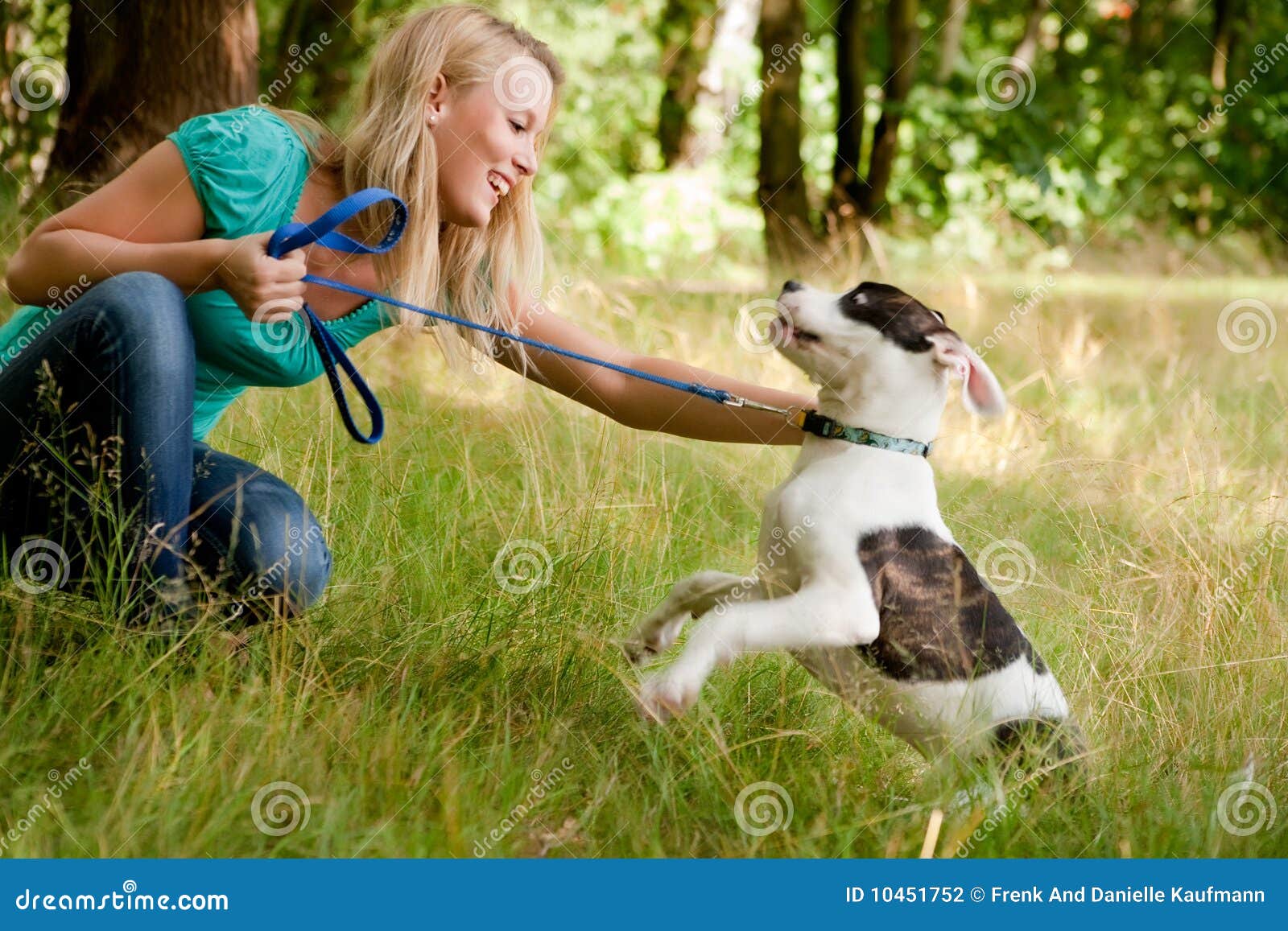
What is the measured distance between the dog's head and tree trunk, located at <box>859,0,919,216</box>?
7942 mm

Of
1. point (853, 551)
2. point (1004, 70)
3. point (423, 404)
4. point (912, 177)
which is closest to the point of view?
point (853, 551)

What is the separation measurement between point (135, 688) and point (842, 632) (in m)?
1.33

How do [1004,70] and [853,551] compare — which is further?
[1004,70]

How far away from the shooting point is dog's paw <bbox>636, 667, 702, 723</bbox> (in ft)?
7.86

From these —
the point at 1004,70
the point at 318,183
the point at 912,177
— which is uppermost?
the point at 318,183

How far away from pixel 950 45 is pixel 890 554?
995 centimetres

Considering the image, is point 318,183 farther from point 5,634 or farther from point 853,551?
point 853,551

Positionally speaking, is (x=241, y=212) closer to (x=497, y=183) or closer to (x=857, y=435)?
(x=497, y=183)

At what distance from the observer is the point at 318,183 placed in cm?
290

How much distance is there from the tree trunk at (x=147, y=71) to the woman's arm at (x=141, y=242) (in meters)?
2.87

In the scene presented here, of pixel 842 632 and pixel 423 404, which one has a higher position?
pixel 842 632

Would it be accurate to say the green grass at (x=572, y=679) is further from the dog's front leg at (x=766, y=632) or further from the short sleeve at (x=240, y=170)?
the short sleeve at (x=240, y=170)

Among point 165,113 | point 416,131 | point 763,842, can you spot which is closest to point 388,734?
point 763,842

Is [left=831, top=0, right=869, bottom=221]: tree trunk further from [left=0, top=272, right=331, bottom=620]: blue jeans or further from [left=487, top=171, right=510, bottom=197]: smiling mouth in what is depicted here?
[left=0, top=272, right=331, bottom=620]: blue jeans
